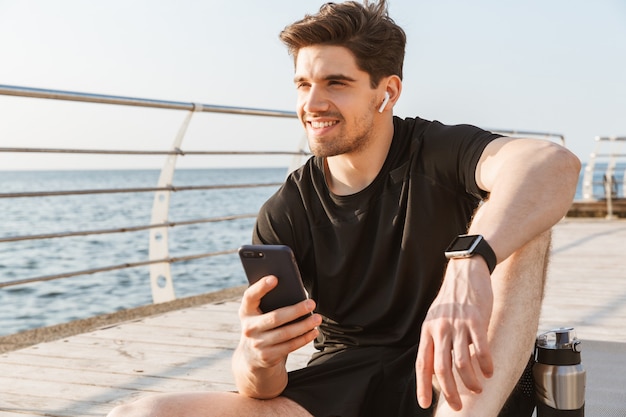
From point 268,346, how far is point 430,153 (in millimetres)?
563

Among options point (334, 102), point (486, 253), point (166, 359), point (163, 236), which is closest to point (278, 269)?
point (486, 253)

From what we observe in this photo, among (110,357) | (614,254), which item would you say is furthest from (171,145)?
(614,254)

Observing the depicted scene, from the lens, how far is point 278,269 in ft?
4.31

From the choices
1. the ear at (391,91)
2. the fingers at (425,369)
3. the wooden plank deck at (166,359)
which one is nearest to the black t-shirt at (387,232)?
the ear at (391,91)

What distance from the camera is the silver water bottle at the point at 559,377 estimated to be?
1.32 metres

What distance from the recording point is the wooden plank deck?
208 centimetres

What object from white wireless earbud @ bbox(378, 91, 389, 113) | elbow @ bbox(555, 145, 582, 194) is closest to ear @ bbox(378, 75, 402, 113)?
white wireless earbud @ bbox(378, 91, 389, 113)

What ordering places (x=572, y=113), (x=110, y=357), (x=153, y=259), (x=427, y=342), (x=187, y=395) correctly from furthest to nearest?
(x=572, y=113)
(x=153, y=259)
(x=110, y=357)
(x=187, y=395)
(x=427, y=342)

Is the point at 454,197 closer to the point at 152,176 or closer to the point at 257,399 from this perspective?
the point at 257,399

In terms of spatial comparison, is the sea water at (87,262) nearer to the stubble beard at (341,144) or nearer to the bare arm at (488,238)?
the stubble beard at (341,144)

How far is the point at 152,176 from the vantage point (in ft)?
249

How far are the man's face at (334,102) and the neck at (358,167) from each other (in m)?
0.02

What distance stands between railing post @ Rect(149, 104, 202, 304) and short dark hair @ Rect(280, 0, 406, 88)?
220 cm

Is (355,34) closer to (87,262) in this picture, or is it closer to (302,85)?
(302,85)
